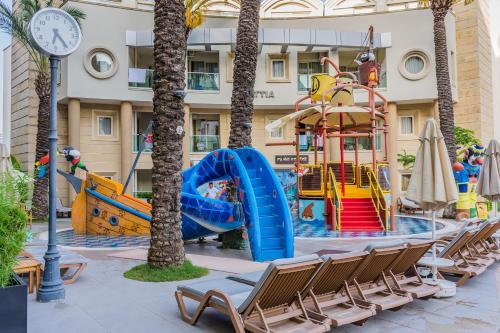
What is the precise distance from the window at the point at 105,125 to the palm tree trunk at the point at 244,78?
14.8m

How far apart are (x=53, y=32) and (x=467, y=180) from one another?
719 inches

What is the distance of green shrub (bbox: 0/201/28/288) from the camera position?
4.45 meters

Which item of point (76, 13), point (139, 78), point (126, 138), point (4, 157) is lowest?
point (4, 157)

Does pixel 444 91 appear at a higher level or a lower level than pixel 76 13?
lower

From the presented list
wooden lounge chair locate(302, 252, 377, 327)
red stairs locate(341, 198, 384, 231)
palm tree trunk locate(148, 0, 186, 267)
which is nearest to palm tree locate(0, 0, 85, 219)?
red stairs locate(341, 198, 384, 231)

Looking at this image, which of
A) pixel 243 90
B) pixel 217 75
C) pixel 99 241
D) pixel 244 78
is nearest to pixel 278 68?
pixel 217 75

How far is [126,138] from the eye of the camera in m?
24.3

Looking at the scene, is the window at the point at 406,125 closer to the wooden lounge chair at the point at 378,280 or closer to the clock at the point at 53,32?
the wooden lounge chair at the point at 378,280

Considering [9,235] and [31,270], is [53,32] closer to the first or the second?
[9,235]

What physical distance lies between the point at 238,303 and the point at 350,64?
2544cm

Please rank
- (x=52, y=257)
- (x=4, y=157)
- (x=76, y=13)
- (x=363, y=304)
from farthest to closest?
1. (x=76, y=13)
2. (x=4, y=157)
3. (x=52, y=257)
4. (x=363, y=304)

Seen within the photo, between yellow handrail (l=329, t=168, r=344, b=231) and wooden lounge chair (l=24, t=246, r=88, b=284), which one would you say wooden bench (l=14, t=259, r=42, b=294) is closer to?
wooden lounge chair (l=24, t=246, r=88, b=284)

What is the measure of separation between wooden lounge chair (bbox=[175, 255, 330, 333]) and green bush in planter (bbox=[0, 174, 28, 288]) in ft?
6.76

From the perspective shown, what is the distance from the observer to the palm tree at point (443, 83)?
64.1 feet
